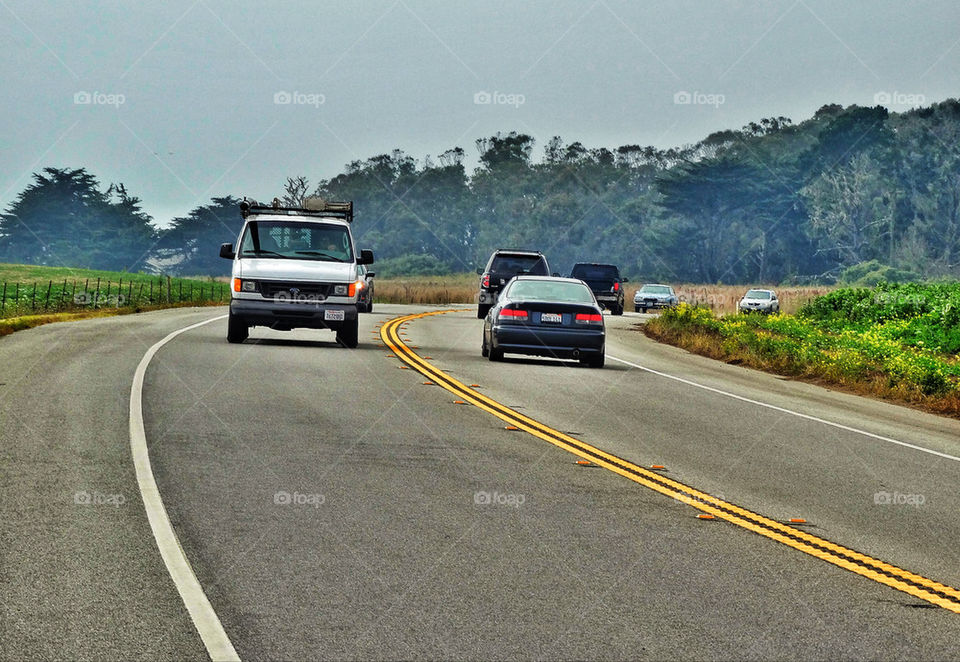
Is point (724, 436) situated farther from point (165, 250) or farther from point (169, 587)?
point (165, 250)

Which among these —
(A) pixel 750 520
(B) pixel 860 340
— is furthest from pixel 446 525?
(B) pixel 860 340

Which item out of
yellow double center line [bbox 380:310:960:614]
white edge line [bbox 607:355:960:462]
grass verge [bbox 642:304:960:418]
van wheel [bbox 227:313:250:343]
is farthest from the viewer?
van wheel [bbox 227:313:250:343]

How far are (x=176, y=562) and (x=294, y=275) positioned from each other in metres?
15.8

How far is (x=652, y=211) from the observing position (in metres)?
128

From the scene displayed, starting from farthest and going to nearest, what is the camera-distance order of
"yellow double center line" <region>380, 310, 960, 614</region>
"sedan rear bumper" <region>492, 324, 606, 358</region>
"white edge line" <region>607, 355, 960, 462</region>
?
"sedan rear bumper" <region>492, 324, 606, 358</region>
"white edge line" <region>607, 355, 960, 462</region>
"yellow double center line" <region>380, 310, 960, 614</region>

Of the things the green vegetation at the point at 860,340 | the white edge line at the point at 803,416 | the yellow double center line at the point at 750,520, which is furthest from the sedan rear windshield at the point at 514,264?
the yellow double center line at the point at 750,520

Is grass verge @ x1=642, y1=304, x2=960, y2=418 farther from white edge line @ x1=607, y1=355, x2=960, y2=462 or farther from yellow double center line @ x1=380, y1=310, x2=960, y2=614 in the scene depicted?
yellow double center line @ x1=380, y1=310, x2=960, y2=614

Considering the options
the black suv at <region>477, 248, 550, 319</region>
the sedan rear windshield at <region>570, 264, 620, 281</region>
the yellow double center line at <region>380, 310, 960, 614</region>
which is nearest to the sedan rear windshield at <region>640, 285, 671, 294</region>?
the sedan rear windshield at <region>570, 264, 620, 281</region>

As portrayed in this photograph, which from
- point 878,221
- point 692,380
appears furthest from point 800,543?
point 878,221

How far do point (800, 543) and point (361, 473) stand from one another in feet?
12.2

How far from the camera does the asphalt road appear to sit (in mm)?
6105

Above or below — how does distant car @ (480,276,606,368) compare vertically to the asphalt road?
above

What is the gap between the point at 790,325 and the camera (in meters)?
32.5

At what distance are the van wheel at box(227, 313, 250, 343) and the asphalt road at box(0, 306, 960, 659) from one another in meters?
5.97
